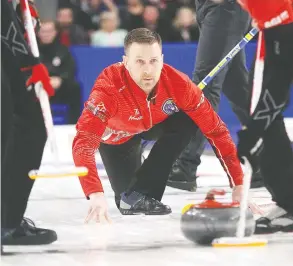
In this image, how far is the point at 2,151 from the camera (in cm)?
315

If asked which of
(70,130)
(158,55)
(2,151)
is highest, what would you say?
(158,55)

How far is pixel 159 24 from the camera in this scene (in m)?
8.59

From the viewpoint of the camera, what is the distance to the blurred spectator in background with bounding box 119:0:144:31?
8695mm

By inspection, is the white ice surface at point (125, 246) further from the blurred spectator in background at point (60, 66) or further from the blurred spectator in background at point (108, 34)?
the blurred spectator in background at point (108, 34)

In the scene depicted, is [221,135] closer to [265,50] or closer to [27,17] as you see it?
[265,50]

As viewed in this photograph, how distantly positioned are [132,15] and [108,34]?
0.63 meters

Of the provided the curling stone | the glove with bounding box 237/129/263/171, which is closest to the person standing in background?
the curling stone

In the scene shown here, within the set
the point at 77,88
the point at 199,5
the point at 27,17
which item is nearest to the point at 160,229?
the point at 27,17

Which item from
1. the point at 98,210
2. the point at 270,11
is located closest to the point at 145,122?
the point at 98,210

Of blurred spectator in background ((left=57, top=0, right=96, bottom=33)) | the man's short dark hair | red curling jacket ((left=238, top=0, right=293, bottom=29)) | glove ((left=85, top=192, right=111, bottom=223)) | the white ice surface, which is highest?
red curling jacket ((left=238, top=0, right=293, bottom=29))

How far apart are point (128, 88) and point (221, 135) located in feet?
1.43

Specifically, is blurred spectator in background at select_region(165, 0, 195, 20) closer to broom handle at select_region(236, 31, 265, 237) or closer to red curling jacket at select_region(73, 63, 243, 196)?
red curling jacket at select_region(73, 63, 243, 196)

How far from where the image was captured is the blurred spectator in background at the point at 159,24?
8.46m

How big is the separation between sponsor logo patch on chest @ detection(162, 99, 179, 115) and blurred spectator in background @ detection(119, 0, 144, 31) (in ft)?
15.1
